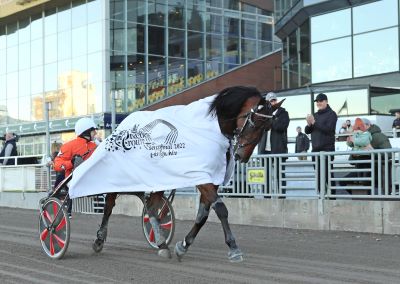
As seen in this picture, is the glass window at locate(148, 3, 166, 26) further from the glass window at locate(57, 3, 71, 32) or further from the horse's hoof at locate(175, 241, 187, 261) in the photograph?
the horse's hoof at locate(175, 241, 187, 261)

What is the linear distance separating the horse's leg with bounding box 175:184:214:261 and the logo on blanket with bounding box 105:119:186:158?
620mm

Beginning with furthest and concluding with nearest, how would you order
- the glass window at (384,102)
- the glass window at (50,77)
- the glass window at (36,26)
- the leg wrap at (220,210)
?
the glass window at (36,26)
the glass window at (50,77)
the glass window at (384,102)
the leg wrap at (220,210)

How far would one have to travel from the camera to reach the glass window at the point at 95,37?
37.8m

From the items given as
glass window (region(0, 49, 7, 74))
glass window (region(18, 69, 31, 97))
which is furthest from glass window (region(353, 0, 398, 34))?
glass window (region(0, 49, 7, 74))

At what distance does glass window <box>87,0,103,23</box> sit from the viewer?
3794 centimetres

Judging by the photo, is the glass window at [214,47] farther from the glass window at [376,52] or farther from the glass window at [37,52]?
the glass window at [376,52]

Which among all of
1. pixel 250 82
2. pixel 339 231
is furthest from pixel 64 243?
pixel 250 82

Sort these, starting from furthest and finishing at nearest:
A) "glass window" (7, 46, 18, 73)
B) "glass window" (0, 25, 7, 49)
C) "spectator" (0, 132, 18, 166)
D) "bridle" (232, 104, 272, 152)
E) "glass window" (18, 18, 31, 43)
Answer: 1. "glass window" (0, 25, 7, 49)
2. "glass window" (7, 46, 18, 73)
3. "glass window" (18, 18, 31, 43)
4. "spectator" (0, 132, 18, 166)
5. "bridle" (232, 104, 272, 152)

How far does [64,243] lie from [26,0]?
3533cm

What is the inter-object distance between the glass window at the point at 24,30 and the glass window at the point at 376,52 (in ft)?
77.3

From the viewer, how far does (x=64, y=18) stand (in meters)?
40.7

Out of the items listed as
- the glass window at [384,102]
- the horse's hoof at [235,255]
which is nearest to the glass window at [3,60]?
the glass window at [384,102]

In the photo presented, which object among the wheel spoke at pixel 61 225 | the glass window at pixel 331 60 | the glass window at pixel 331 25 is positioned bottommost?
the wheel spoke at pixel 61 225

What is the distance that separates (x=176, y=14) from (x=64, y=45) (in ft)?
23.0
